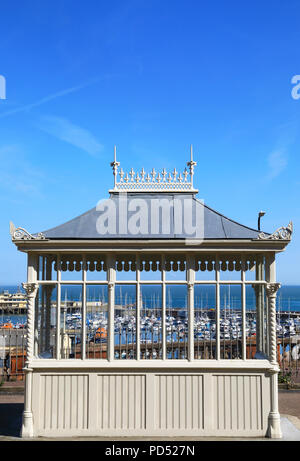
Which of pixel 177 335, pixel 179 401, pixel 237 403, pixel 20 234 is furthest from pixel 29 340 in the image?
pixel 177 335

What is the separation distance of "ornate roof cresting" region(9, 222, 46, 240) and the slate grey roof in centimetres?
27

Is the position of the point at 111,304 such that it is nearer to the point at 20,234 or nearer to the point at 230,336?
the point at 20,234

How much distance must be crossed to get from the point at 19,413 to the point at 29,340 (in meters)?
2.80

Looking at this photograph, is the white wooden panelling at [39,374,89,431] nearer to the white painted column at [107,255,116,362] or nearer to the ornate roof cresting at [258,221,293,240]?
the white painted column at [107,255,116,362]

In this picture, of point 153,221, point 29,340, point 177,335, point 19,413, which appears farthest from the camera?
point 177,335

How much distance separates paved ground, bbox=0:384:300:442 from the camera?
804 centimetres

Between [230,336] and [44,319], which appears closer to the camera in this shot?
[44,319]

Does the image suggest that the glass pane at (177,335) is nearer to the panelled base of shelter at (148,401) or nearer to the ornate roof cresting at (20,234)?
the panelled base of shelter at (148,401)

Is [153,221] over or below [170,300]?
over

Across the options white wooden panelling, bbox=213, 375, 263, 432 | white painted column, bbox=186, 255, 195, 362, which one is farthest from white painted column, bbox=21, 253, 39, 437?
white wooden panelling, bbox=213, 375, 263, 432

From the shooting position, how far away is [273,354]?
798 cm

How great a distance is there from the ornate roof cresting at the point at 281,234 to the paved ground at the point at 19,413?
3732 mm

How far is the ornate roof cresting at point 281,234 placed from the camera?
809cm
